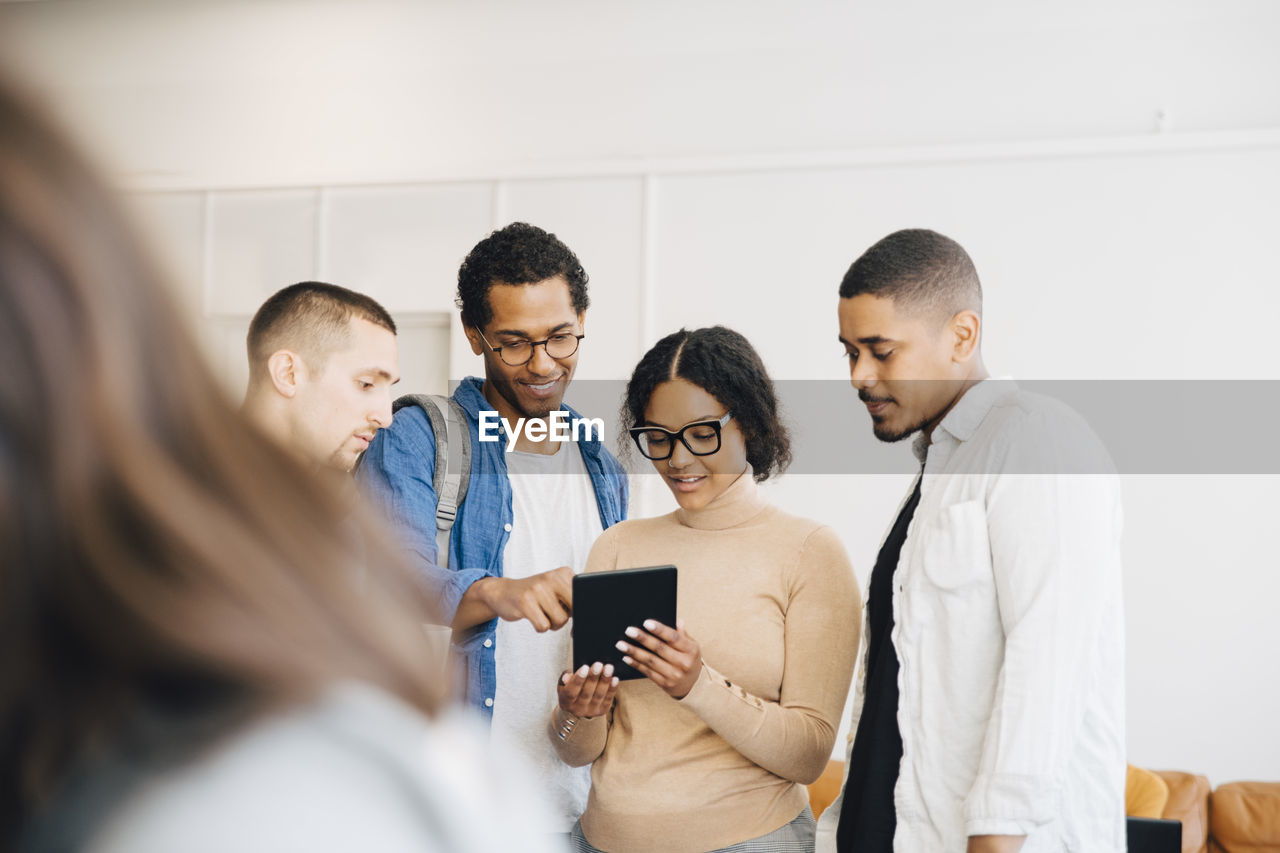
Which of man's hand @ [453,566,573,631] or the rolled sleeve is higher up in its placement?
the rolled sleeve

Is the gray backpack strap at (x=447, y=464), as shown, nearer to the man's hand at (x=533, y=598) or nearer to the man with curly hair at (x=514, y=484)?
the man with curly hair at (x=514, y=484)

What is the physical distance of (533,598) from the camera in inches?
78.3

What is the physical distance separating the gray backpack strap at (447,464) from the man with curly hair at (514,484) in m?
0.01

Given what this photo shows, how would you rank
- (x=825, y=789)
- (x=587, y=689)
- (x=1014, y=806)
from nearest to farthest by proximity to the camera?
(x=1014, y=806) → (x=587, y=689) → (x=825, y=789)

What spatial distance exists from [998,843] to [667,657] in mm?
613

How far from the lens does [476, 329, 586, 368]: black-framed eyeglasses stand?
2.32m

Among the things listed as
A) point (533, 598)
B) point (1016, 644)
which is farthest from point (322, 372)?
point (1016, 644)

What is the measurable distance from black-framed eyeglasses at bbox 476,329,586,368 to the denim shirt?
0.13 meters

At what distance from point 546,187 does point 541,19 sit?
31.1 inches

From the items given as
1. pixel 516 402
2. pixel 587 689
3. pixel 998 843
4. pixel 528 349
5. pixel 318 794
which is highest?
pixel 528 349

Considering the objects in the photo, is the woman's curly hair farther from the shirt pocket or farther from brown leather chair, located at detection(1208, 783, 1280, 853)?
brown leather chair, located at detection(1208, 783, 1280, 853)

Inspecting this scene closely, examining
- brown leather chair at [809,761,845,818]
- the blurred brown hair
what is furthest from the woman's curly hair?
brown leather chair at [809,761,845,818]

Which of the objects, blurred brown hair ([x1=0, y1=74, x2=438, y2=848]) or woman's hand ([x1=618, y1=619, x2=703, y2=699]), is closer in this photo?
blurred brown hair ([x1=0, y1=74, x2=438, y2=848])
